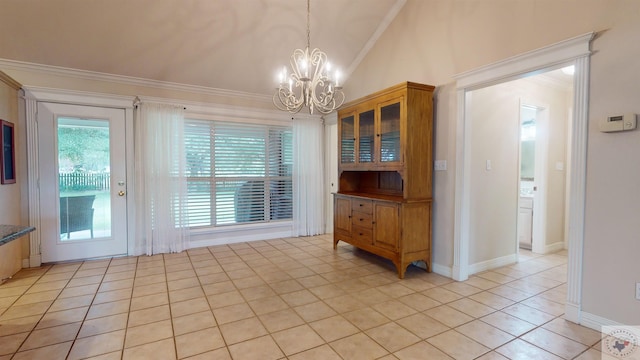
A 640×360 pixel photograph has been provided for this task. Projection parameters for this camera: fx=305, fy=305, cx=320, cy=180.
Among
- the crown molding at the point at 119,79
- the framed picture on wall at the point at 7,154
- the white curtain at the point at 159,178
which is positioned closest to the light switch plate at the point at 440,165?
the crown molding at the point at 119,79

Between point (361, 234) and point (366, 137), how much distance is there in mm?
1258

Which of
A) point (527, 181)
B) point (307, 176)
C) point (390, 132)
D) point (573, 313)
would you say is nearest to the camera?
point (573, 313)

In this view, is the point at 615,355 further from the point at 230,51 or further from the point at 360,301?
the point at 230,51

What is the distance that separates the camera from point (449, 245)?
3.37 metres

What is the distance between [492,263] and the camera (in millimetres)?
3639

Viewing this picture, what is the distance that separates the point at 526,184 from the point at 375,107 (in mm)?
2920

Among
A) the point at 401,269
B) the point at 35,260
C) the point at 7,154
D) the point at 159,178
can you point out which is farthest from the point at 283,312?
the point at 7,154

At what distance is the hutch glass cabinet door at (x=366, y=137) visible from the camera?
12.6 feet

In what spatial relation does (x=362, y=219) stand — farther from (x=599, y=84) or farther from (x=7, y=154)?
(x=7, y=154)

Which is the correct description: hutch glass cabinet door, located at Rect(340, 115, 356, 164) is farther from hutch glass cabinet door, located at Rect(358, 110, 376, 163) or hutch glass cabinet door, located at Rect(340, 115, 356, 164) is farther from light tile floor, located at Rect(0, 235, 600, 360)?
light tile floor, located at Rect(0, 235, 600, 360)

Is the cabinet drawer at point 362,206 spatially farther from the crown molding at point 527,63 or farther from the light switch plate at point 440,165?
the crown molding at point 527,63

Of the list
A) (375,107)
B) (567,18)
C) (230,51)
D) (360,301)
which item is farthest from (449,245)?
(230,51)

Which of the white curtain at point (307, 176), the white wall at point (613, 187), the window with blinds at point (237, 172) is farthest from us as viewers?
the white curtain at point (307, 176)
